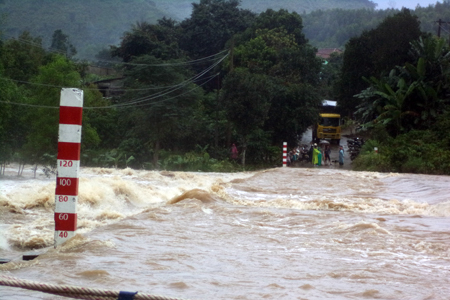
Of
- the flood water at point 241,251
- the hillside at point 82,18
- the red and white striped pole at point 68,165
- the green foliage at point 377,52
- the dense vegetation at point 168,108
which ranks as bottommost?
the flood water at point 241,251

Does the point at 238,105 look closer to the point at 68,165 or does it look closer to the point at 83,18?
the point at 68,165

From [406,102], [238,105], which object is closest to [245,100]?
[238,105]

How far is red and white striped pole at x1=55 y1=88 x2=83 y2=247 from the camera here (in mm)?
4309

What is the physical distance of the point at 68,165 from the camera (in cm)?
436

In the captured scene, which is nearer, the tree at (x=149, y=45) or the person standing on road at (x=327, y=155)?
the person standing on road at (x=327, y=155)

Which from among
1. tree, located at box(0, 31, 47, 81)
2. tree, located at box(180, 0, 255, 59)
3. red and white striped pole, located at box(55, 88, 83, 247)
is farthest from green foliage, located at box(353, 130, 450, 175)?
tree, located at box(180, 0, 255, 59)

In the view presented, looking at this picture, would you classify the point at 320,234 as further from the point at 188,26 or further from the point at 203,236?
the point at 188,26

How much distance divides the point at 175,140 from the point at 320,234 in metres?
26.6

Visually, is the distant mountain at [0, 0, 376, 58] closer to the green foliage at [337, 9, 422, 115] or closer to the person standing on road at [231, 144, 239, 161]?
the person standing on road at [231, 144, 239, 161]

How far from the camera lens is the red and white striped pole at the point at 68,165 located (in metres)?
4.31

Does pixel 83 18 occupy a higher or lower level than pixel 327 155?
higher

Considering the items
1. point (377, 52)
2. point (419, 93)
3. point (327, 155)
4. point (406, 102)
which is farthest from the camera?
point (377, 52)

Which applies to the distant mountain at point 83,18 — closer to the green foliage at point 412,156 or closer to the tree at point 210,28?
the tree at point 210,28

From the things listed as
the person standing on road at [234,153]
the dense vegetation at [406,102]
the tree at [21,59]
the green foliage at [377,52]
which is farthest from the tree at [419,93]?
the tree at [21,59]
